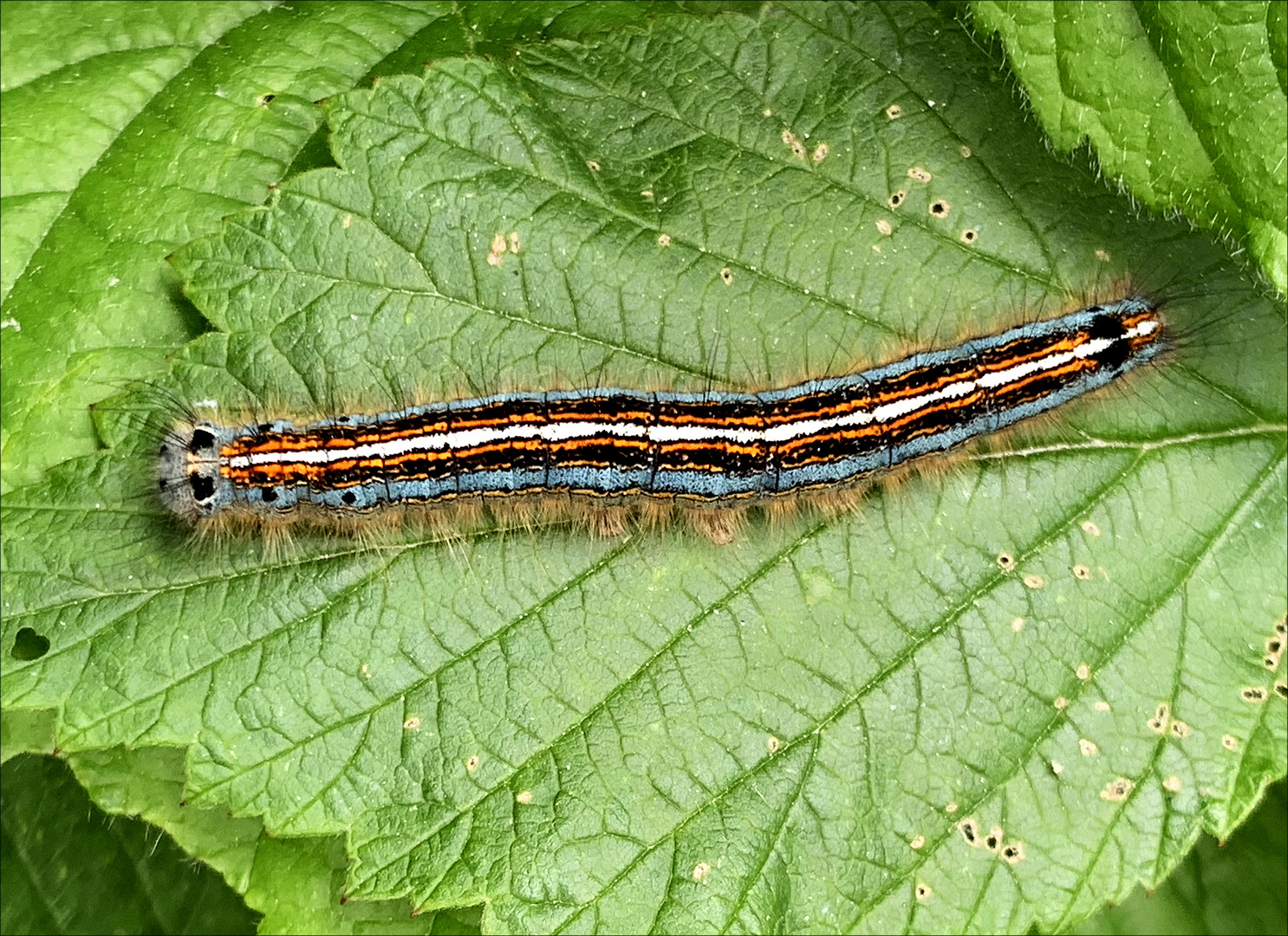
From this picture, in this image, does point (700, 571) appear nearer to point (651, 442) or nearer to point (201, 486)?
point (651, 442)

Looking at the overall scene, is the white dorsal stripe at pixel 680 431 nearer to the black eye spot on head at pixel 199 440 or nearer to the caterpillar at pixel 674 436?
the caterpillar at pixel 674 436

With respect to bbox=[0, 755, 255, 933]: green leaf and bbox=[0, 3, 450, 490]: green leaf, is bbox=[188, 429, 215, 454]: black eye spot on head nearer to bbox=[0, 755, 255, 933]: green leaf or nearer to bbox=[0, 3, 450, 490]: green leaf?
bbox=[0, 3, 450, 490]: green leaf

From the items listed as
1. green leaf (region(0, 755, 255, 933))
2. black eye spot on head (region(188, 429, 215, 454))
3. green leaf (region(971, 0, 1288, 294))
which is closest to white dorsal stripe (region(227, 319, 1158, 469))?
black eye spot on head (region(188, 429, 215, 454))

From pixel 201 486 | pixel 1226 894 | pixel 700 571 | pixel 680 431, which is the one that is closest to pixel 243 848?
pixel 201 486

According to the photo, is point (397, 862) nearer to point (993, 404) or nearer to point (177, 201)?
point (177, 201)

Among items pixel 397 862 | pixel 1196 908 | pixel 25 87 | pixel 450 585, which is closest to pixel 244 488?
pixel 450 585

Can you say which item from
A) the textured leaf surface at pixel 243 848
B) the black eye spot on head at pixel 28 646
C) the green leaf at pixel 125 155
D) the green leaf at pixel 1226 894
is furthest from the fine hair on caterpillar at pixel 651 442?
the green leaf at pixel 1226 894
